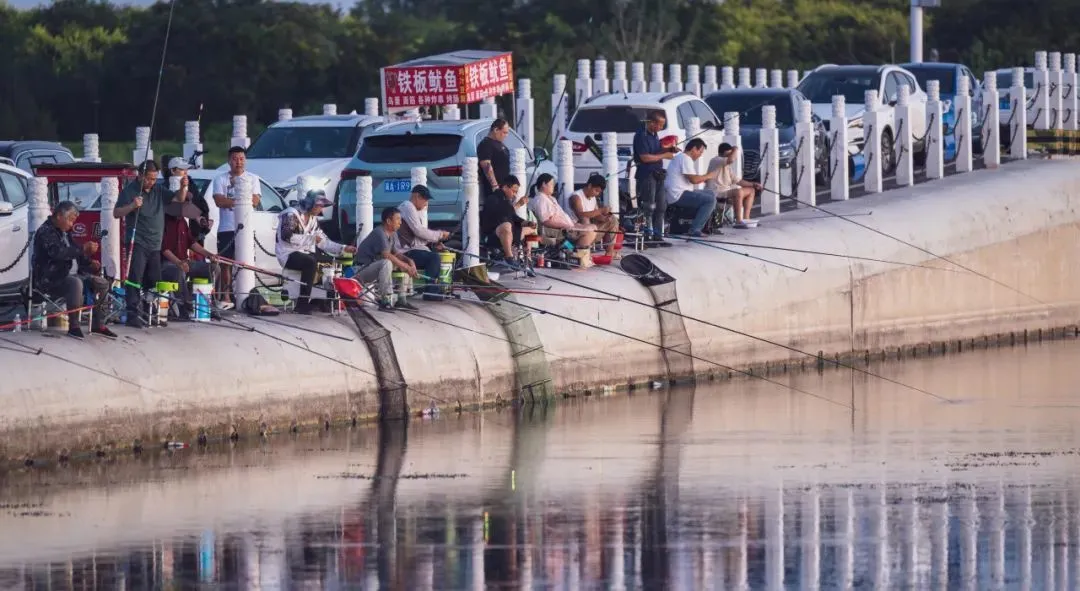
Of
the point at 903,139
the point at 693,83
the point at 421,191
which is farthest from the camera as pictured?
the point at 693,83

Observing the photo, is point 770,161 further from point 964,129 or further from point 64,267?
point 64,267

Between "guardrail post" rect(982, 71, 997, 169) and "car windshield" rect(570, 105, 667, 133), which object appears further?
"guardrail post" rect(982, 71, 997, 169)

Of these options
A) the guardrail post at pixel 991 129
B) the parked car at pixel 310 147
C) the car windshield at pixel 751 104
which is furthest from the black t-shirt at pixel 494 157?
the guardrail post at pixel 991 129

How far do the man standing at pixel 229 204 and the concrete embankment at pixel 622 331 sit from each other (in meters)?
1.08

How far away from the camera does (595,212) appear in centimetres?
2994

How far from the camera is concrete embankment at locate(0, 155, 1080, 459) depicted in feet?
73.4

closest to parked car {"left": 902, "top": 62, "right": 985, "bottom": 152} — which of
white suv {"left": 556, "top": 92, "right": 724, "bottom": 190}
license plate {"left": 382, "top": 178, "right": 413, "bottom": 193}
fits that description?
white suv {"left": 556, "top": 92, "right": 724, "bottom": 190}

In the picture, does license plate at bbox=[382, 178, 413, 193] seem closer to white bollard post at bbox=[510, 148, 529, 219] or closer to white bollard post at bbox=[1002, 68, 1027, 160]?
white bollard post at bbox=[510, 148, 529, 219]

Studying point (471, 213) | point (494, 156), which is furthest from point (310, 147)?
point (471, 213)

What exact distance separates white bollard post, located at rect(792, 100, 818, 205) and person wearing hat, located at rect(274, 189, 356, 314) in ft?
37.1

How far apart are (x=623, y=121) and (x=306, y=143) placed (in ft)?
14.8

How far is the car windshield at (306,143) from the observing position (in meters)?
35.1

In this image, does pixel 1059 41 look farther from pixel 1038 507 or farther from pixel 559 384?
pixel 1038 507

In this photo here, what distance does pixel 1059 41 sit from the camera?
7812cm
